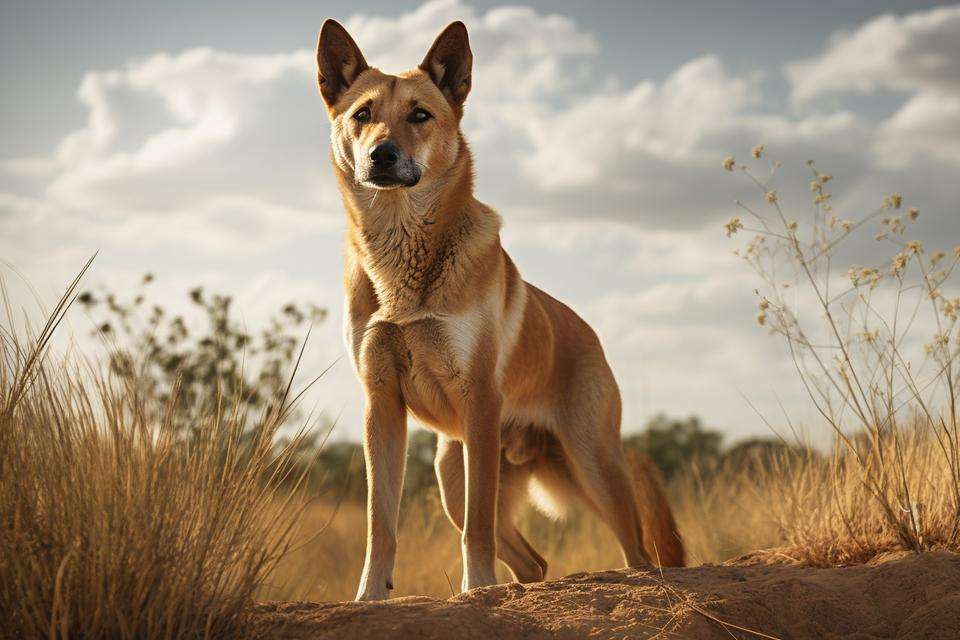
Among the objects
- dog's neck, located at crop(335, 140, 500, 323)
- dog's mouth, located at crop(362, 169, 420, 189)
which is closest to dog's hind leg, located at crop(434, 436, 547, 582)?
dog's neck, located at crop(335, 140, 500, 323)

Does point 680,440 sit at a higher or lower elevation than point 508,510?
higher

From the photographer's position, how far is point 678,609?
3492 mm

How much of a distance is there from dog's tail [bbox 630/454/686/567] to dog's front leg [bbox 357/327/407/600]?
169 cm

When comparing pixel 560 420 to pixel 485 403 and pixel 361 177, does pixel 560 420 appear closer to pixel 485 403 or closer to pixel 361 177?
pixel 485 403

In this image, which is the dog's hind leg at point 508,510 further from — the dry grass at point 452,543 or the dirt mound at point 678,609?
the dirt mound at point 678,609

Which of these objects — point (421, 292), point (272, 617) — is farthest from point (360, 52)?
point (272, 617)

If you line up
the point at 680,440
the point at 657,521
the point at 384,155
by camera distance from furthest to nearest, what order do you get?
the point at 680,440
the point at 657,521
the point at 384,155

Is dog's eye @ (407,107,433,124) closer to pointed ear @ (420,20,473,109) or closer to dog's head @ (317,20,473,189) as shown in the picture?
dog's head @ (317,20,473,189)

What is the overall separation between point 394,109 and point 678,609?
A: 2.56 metres

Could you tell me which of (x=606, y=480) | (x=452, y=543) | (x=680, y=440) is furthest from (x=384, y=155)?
(x=680, y=440)

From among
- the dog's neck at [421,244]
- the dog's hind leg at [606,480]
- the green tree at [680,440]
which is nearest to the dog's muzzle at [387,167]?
the dog's neck at [421,244]

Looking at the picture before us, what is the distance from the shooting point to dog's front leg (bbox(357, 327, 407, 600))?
4.16 meters

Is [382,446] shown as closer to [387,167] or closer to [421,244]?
[421,244]

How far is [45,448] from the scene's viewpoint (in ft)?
10.4
